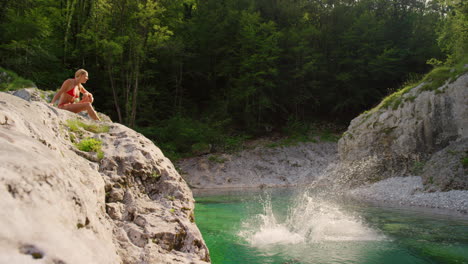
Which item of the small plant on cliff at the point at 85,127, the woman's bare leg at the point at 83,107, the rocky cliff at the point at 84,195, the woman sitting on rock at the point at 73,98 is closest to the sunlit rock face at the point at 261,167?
the woman sitting on rock at the point at 73,98

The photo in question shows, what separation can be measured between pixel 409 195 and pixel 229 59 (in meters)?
20.5

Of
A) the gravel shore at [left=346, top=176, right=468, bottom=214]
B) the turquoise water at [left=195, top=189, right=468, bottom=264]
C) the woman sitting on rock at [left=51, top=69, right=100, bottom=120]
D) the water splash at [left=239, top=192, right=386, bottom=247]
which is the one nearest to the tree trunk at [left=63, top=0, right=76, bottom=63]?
the turquoise water at [left=195, top=189, right=468, bottom=264]

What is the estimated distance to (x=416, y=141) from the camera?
15.8m

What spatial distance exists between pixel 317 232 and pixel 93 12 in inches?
951

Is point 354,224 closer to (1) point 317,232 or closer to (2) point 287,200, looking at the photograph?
(1) point 317,232

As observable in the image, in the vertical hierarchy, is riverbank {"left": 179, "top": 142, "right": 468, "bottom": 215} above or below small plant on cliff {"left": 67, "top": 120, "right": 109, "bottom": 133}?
below

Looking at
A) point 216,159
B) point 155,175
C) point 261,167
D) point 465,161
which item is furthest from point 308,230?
point 216,159

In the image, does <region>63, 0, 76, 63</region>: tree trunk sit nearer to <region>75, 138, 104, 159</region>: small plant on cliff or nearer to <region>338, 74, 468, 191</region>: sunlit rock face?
<region>338, 74, 468, 191</region>: sunlit rock face

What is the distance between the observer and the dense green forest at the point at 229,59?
2373 centimetres

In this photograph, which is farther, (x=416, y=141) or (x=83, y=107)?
(x=416, y=141)

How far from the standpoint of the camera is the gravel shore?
11312 millimetres

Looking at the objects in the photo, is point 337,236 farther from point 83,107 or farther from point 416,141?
point 416,141

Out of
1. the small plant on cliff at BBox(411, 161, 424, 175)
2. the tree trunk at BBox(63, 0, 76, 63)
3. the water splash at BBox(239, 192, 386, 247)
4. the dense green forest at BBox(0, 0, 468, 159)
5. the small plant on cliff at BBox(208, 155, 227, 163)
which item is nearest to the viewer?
the water splash at BBox(239, 192, 386, 247)

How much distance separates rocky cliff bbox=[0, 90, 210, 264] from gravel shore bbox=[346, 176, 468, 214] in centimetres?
1043
